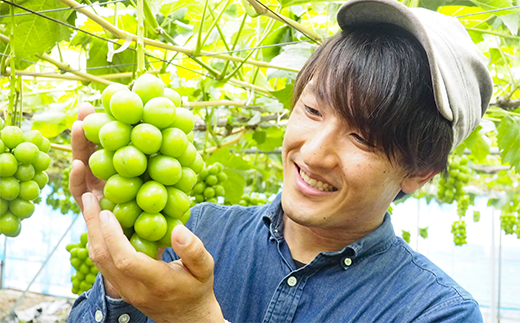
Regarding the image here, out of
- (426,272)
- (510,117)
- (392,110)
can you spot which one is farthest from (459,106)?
(510,117)

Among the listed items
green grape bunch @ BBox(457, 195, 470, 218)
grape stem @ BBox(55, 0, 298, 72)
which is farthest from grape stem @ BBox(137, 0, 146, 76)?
green grape bunch @ BBox(457, 195, 470, 218)

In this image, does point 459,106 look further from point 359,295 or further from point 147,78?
point 147,78

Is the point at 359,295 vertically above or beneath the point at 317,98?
beneath

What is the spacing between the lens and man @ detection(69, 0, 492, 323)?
97cm

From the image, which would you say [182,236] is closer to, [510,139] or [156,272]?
[156,272]

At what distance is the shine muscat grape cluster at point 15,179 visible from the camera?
1043mm

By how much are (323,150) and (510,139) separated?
5.48ft

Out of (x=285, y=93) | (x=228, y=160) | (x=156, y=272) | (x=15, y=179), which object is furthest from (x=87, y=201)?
(x=228, y=160)

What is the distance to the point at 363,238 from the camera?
120cm

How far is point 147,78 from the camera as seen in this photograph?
0.77 meters

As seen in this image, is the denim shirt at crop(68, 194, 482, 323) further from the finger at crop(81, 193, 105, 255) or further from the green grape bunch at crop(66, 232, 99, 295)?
the green grape bunch at crop(66, 232, 99, 295)

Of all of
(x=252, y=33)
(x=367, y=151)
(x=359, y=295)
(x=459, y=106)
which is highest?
(x=459, y=106)

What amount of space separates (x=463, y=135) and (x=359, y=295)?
1.49ft

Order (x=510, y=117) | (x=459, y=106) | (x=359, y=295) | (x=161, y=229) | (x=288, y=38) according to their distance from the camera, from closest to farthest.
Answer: (x=161, y=229) → (x=459, y=106) → (x=359, y=295) → (x=288, y=38) → (x=510, y=117)
